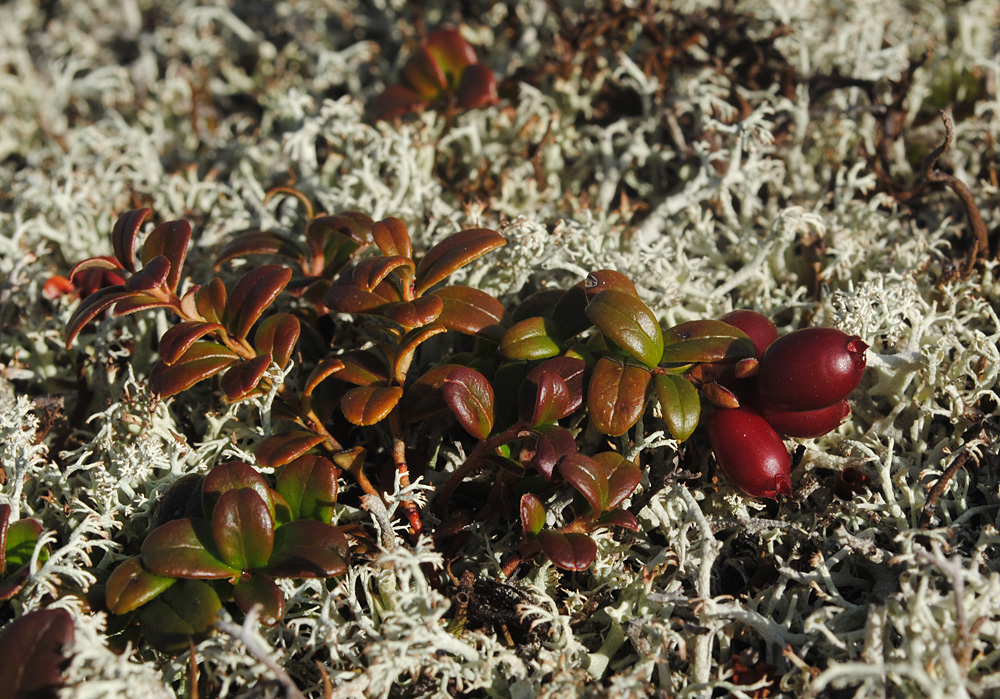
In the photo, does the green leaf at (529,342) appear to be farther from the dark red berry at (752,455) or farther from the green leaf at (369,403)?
the dark red berry at (752,455)

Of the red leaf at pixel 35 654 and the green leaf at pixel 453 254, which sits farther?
the green leaf at pixel 453 254

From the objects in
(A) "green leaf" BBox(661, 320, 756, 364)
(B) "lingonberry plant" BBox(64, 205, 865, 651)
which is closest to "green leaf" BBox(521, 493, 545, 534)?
(B) "lingonberry plant" BBox(64, 205, 865, 651)

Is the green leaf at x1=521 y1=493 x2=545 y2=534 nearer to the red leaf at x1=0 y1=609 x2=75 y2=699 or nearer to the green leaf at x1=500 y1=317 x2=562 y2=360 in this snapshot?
the green leaf at x1=500 y1=317 x2=562 y2=360

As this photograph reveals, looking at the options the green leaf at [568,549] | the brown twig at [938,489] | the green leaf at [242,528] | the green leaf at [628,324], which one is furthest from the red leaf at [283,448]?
the brown twig at [938,489]

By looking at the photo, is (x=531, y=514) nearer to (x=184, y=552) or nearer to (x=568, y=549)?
(x=568, y=549)

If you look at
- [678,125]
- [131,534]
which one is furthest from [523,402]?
[678,125]

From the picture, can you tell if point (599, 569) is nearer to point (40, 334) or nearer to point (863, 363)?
point (863, 363)
